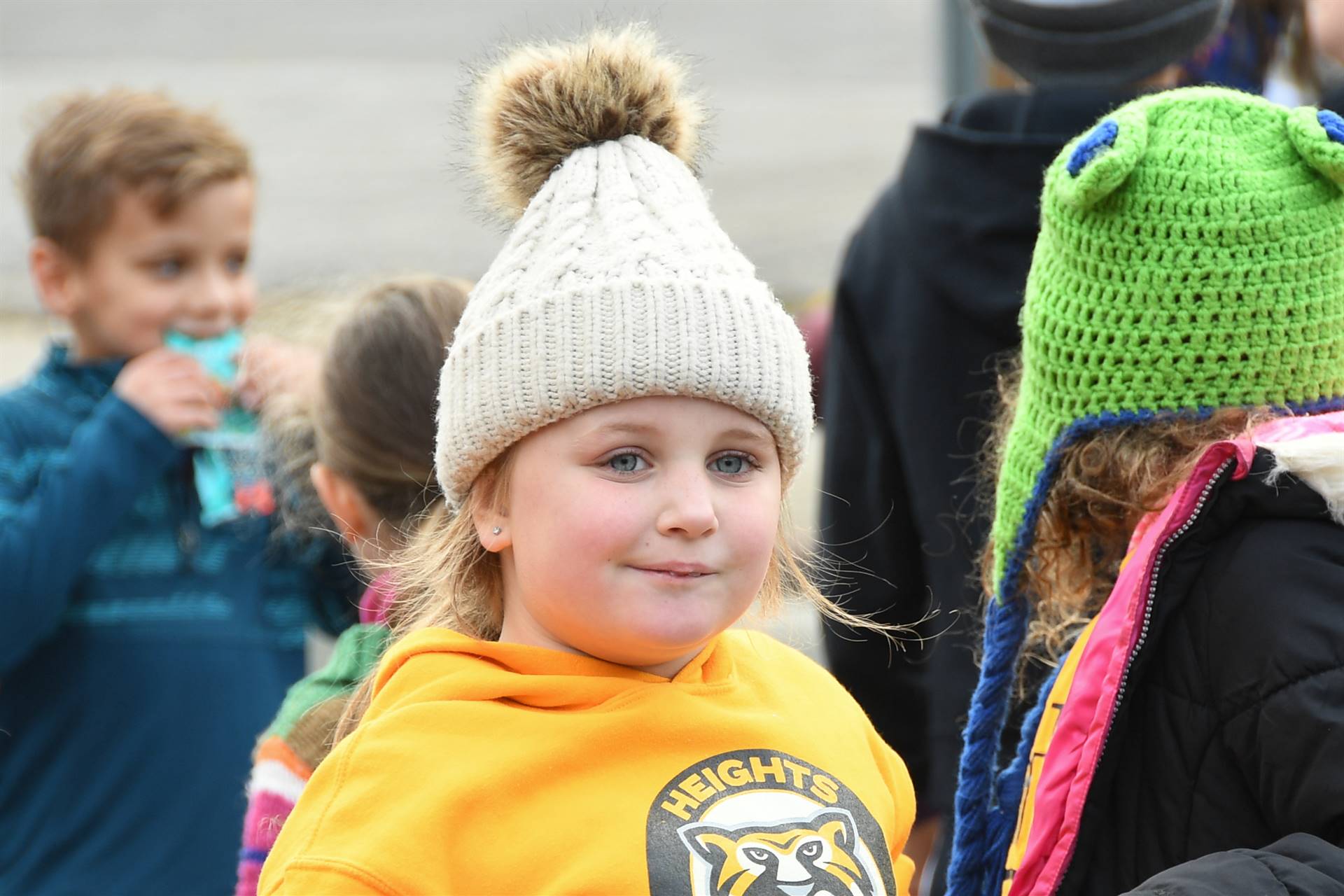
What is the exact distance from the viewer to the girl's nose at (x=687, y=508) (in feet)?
6.21

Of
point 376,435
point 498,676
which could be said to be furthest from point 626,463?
point 376,435

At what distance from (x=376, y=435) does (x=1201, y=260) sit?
4.28 ft

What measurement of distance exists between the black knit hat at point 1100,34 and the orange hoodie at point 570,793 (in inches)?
65.1

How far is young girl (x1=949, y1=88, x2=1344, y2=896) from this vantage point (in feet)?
6.24

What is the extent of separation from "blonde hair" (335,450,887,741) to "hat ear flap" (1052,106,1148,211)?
58 cm

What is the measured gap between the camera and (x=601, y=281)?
1977 mm

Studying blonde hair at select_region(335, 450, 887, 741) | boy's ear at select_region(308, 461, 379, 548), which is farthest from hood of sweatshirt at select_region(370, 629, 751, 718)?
boy's ear at select_region(308, 461, 379, 548)

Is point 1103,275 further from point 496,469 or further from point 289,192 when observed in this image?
point 289,192

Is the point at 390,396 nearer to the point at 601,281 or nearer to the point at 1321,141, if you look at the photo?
the point at 601,281

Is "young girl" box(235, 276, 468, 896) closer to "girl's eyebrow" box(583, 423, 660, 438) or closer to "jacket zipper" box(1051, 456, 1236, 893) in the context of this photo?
"girl's eyebrow" box(583, 423, 660, 438)

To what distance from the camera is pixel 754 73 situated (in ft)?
52.4

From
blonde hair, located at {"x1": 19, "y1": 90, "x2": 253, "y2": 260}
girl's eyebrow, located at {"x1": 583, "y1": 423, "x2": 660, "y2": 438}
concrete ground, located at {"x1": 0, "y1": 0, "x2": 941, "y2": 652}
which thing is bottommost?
concrete ground, located at {"x1": 0, "y1": 0, "x2": 941, "y2": 652}

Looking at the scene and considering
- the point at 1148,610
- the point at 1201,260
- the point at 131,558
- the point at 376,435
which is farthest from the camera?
the point at 131,558

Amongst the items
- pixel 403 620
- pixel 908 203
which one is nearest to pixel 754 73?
pixel 908 203
